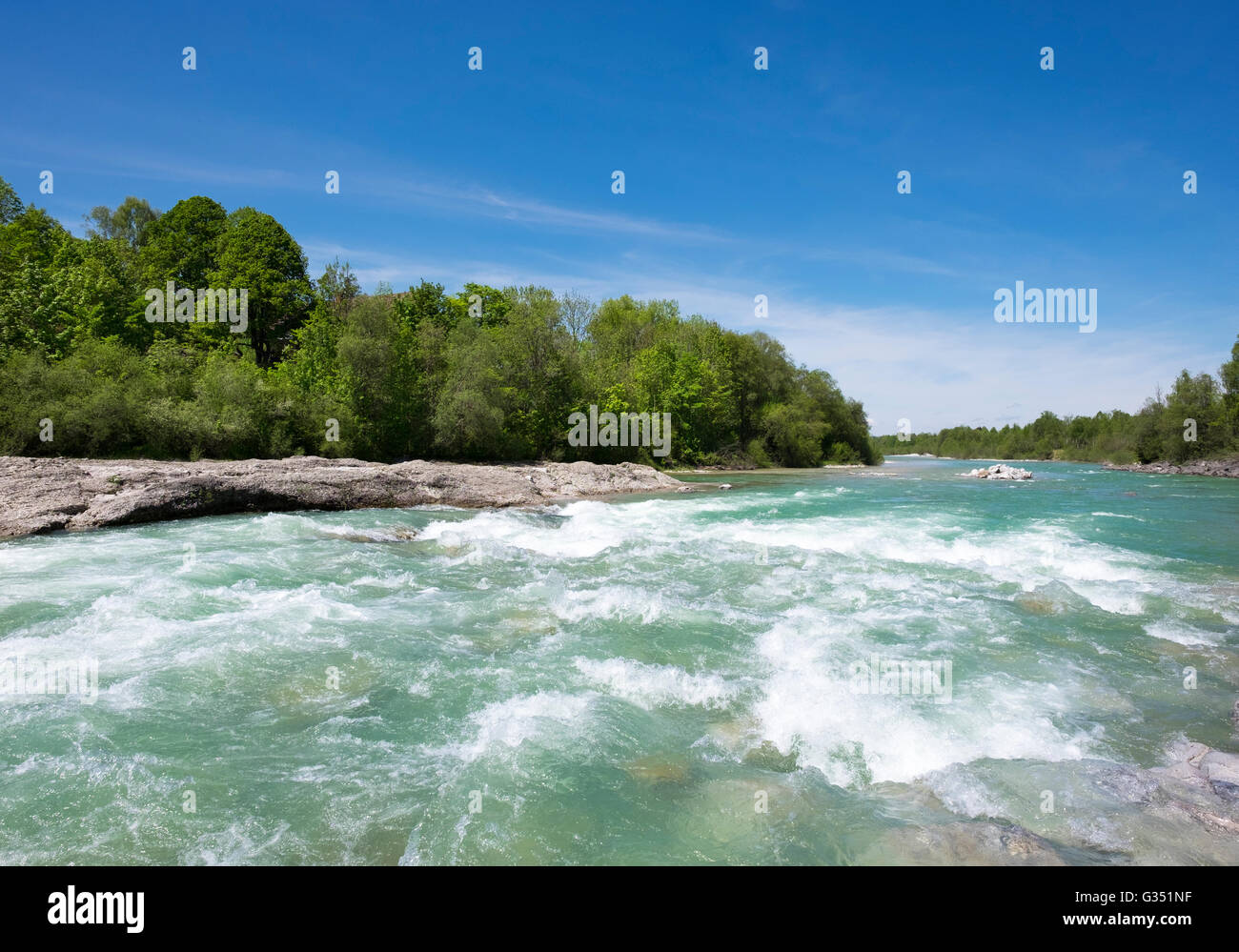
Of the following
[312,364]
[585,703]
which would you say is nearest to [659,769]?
[585,703]

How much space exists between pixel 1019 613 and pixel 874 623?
8.62 ft

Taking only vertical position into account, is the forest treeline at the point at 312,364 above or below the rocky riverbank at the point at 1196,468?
above

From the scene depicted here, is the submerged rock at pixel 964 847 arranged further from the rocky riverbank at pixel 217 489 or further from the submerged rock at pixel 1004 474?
the submerged rock at pixel 1004 474

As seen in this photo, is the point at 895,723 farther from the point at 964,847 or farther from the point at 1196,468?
the point at 1196,468

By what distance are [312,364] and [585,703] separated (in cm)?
3320

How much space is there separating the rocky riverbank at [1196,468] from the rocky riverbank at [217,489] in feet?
200

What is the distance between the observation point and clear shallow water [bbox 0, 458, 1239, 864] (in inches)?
170

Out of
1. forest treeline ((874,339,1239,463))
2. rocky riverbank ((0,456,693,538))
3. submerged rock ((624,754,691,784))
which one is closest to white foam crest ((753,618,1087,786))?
submerged rock ((624,754,691,784))

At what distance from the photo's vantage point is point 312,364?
33.8 meters

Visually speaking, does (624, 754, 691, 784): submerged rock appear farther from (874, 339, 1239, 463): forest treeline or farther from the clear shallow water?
(874, 339, 1239, 463): forest treeline

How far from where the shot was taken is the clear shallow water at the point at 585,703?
4328 mm

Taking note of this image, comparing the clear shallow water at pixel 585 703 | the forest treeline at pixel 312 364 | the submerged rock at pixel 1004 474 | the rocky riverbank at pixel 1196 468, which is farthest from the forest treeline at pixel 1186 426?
the clear shallow water at pixel 585 703

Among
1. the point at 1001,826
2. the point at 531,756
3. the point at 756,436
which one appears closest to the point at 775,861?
the point at 1001,826
